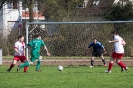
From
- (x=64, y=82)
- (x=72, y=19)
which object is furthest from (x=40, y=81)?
(x=72, y=19)

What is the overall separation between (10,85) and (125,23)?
18.1 metres

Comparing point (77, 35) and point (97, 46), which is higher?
point (77, 35)

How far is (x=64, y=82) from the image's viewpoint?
54.5 ft

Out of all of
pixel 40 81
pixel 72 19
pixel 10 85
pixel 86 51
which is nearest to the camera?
pixel 10 85

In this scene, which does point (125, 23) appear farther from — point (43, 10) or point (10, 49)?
point (43, 10)

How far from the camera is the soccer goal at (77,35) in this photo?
32.7 meters

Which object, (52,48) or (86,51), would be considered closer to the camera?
(86,51)

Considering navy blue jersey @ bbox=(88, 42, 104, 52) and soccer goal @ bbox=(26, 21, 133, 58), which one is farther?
soccer goal @ bbox=(26, 21, 133, 58)

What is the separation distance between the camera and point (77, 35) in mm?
33594

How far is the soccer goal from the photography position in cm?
3269

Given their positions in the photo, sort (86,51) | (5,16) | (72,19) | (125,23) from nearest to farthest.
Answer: (86,51)
(125,23)
(72,19)
(5,16)

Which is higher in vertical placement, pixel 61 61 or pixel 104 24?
pixel 104 24

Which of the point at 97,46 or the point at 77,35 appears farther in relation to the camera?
the point at 77,35

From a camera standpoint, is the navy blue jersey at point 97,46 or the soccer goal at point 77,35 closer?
the navy blue jersey at point 97,46
